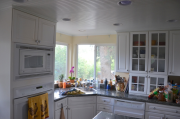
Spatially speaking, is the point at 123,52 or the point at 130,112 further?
the point at 123,52

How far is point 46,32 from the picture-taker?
2.38m

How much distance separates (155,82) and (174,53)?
2.27ft

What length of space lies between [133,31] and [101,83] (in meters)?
1.54

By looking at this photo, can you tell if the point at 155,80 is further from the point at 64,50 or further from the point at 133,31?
the point at 64,50

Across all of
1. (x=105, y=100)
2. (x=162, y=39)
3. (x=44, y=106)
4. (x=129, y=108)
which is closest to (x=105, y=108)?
(x=105, y=100)

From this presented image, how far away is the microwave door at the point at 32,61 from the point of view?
1.99 m

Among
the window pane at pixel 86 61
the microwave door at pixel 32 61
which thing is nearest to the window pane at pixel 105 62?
the window pane at pixel 86 61

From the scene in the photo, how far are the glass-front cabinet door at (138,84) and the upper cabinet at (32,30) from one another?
187 cm

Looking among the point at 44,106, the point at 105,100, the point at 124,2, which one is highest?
the point at 124,2

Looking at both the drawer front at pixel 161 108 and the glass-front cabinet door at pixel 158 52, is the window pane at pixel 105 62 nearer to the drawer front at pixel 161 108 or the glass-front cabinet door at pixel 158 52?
the glass-front cabinet door at pixel 158 52

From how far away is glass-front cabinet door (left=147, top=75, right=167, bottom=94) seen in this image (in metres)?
2.96

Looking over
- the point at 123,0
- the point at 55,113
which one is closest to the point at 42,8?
the point at 123,0

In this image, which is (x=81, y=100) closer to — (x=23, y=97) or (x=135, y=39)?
(x=23, y=97)

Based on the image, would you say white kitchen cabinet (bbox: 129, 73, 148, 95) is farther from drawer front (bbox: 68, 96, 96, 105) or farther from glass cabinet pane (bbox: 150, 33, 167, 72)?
drawer front (bbox: 68, 96, 96, 105)
